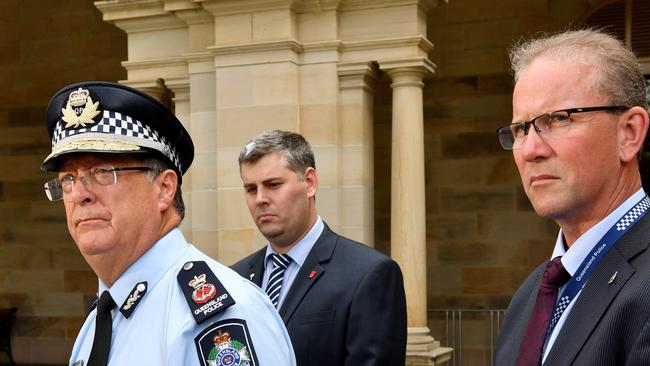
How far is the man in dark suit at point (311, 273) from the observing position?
12.4 feet

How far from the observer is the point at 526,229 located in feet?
33.3

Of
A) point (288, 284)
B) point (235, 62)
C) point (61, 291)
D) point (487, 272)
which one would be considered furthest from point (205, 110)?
point (61, 291)

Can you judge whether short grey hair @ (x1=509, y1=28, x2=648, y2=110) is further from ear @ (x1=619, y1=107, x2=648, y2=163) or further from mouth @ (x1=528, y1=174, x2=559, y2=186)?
mouth @ (x1=528, y1=174, x2=559, y2=186)

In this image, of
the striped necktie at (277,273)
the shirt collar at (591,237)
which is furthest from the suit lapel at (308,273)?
the shirt collar at (591,237)

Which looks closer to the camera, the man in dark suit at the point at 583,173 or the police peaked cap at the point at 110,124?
the man in dark suit at the point at 583,173

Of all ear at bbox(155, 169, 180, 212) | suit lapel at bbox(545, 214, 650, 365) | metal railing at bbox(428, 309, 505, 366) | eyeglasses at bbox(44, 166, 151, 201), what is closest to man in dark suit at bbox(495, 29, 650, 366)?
suit lapel at bbox(545, 214, 650, 365)

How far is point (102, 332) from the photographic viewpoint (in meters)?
2.23

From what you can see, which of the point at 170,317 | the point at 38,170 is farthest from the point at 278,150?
the point at 38,170

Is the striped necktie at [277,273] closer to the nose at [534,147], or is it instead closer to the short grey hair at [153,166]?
the short grey hair at [153,166]

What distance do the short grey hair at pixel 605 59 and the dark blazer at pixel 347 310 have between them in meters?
1.76

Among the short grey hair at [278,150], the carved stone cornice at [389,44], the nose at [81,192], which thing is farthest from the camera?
the carved stone cornice at [389,44]

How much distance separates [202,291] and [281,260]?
2.06m

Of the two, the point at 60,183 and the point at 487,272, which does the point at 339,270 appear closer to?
the point at 60,183

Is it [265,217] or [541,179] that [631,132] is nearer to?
[541,179]
